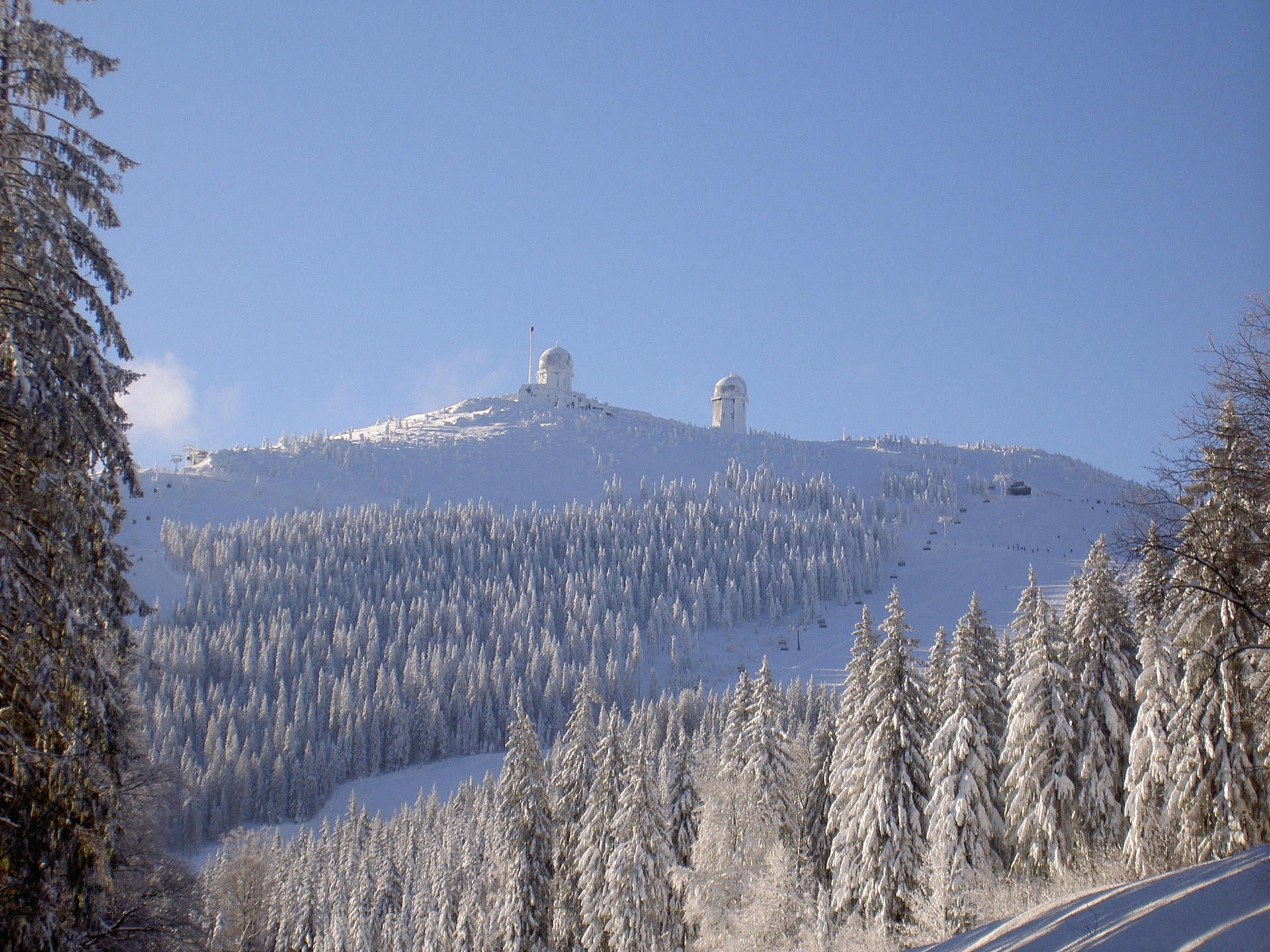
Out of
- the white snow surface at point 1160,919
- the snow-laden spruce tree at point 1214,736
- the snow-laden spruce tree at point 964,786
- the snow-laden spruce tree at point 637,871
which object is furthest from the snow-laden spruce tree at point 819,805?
the white snow surface at point 1160,919

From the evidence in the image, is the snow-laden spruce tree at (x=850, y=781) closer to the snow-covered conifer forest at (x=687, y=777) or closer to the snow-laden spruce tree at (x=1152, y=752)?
the snow-covered conifer forest at (x=687, y=777)

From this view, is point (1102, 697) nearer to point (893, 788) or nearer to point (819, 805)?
point (893, 788)

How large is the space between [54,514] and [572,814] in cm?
3128

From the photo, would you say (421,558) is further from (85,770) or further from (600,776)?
(85,770)

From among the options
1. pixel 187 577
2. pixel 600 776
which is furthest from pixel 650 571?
pixel 600 776

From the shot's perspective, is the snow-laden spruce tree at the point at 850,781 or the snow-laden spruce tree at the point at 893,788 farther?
the snow-laden spruce tree at the point at 850,781

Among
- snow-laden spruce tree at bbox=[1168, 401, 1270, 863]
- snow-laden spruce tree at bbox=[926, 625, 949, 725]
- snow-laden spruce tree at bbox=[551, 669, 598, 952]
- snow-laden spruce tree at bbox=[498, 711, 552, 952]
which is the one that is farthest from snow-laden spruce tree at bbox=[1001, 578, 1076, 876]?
snow-laden spruce tree at bbox=[498, 711, 552, 952]

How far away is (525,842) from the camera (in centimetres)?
3288

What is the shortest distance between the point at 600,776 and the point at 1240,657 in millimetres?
22684

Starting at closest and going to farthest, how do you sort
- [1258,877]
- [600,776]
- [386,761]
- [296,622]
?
[1258,877]
[600,776]
[386,761]
[296,622]

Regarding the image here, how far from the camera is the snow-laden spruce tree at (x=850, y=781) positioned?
89.2 ft

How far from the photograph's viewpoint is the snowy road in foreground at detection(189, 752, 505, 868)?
8938 centimetres

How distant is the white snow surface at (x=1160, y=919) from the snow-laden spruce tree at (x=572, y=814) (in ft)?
78.3

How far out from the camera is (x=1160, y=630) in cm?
2244
